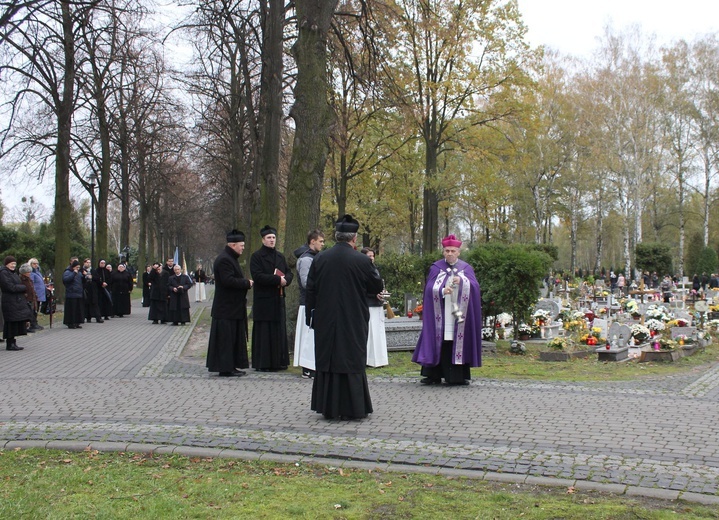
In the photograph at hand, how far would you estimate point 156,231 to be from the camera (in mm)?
55625

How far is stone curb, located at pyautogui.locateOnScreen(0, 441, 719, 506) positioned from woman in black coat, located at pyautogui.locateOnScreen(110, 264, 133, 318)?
21.0 metres

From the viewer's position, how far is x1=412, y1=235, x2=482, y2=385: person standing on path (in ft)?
32.2

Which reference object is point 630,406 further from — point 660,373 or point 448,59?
point 448,59

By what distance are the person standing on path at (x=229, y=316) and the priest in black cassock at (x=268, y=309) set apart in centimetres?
20

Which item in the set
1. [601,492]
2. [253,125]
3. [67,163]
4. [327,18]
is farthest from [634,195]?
[601,492]

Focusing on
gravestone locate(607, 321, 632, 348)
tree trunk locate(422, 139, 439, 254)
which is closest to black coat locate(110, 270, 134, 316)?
tree trunk locate(422, 139, 439, 254)

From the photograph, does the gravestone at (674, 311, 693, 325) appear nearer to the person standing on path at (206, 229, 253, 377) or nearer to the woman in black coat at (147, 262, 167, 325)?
the person standing on path at (206, 229, 253, 377)

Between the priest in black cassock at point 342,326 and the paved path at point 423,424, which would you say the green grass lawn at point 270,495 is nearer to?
the paved path at point 423,424

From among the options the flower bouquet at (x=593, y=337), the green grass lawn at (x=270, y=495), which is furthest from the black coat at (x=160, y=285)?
the green grass lawn at (x=270, y=495)

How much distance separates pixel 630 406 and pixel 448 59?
971 inches

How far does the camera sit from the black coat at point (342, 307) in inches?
299

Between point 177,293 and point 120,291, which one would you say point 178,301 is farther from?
point 120,291

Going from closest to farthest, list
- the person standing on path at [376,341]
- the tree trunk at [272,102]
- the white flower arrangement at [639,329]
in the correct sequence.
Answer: the person standing on path at [376,341]
the white flower arrangement at [639,329]
the tree trunk at [272,102]

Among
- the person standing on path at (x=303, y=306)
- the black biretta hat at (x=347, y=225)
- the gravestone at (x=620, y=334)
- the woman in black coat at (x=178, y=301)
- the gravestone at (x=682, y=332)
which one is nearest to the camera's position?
the black biretta hat at (x=347, y=225)
